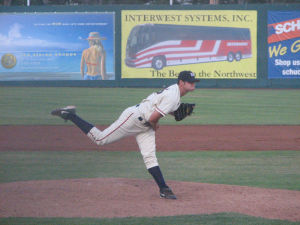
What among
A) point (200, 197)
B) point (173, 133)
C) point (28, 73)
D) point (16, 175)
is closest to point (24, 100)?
point (28, 73)

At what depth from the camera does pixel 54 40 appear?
25.3m

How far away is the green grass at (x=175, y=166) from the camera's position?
762 cm

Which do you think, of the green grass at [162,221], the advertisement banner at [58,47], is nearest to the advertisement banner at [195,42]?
the advertisement banner at [58,47]

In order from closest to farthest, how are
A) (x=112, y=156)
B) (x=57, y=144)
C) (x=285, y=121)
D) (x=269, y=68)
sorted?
(x=112, y=156) → (x=57, y=144) → (x=285, y=121) → (x=269, y=68)

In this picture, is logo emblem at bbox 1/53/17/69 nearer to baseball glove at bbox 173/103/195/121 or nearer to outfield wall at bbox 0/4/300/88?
outfield wall at bbox 0/4/300/88

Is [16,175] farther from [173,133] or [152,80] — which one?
[152,80]

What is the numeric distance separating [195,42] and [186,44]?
0.43 m

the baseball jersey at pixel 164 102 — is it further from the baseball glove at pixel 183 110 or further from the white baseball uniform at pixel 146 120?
the baseball glove at pixel 183 110

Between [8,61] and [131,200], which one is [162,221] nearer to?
[131,200]

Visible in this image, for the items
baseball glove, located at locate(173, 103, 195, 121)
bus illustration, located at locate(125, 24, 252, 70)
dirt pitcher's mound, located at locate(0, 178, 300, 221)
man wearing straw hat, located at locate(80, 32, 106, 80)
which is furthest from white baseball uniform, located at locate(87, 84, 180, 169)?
man wearing straw hat, located at locate(80, 32, 106, 80)

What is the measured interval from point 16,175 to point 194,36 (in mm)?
18151

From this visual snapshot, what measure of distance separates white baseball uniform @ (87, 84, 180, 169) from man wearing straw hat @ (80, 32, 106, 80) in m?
18.8

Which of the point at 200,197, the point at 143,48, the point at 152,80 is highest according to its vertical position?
the point at 143,48

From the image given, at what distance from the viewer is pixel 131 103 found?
17.7 metres
